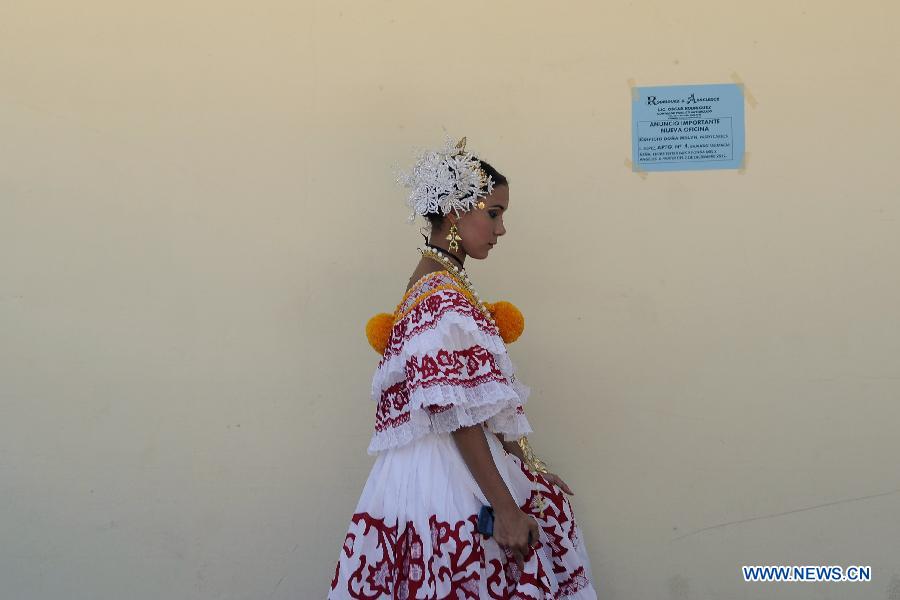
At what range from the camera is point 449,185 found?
9.99 ft

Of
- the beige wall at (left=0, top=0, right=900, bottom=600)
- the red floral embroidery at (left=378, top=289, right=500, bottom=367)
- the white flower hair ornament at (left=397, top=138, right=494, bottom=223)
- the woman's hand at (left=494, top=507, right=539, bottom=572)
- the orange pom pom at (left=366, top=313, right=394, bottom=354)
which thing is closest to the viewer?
the woman's hand at (left=494, top=507, right=539, bottom=572)

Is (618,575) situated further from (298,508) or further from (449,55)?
(449,55)

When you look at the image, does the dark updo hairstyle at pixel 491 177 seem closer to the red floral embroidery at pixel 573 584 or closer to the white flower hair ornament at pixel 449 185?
the white flower hair ornament at pixel 449 185

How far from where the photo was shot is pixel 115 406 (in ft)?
12.6

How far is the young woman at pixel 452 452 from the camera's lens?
287 centimetres

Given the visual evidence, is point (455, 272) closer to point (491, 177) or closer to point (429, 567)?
point (491, 177)

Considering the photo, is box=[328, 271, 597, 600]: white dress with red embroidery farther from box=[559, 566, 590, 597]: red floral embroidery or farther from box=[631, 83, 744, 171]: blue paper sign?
box=[631, 83, 744, 171]: blue paper sign

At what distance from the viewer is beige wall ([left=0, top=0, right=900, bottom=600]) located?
3.85 metres

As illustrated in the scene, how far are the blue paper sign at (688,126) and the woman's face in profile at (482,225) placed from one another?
0.97 m

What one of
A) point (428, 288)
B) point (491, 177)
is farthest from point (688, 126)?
point (428, 288)

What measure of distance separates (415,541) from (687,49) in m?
2.10

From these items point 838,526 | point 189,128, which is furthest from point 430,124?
point 838,526

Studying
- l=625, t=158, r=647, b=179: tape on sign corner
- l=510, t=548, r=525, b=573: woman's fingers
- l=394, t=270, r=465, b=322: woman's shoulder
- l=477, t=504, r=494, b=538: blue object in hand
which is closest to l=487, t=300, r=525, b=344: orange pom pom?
l=394, t=270, r=465, b=322: woman's shoulder

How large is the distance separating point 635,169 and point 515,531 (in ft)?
5.27
